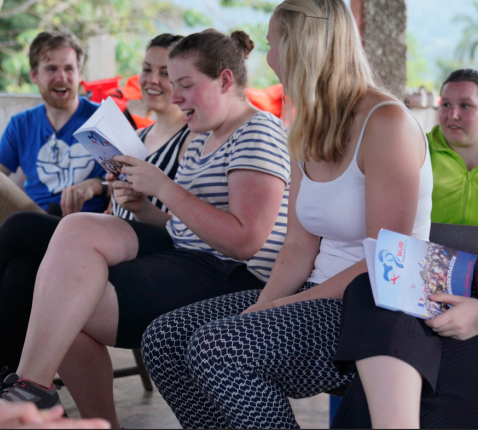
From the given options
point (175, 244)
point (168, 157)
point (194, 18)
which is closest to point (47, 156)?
point (168, 157)

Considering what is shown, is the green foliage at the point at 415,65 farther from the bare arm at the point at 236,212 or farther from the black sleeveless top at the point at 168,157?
the bare arm at the point at 236,212

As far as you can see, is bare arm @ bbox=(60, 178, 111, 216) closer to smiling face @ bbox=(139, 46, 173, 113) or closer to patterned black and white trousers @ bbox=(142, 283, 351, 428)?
smiling face @ bbox=(139, 46, 173, 113)

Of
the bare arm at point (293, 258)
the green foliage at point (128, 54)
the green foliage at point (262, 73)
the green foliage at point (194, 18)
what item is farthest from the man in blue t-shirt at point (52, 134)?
the green foliage at point (262, 73)

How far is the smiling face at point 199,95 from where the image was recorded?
1.75m

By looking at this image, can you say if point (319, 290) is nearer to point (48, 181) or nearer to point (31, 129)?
point (48, 181)

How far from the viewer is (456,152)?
220 centimetres

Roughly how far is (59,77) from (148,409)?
1541 millimetres

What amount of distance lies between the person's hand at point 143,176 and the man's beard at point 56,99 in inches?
45.0

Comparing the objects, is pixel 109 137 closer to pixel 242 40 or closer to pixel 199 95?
pixel 199 95

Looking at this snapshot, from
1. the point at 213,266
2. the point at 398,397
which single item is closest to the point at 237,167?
the point at 213,266

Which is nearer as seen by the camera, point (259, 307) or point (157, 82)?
point (259, 307)

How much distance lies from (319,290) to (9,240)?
0.93 metres

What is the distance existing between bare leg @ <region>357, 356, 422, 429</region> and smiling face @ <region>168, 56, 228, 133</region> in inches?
40.6

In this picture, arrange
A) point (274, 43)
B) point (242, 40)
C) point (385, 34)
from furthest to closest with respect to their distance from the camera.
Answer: point (385, 34) < point (242, 40) < point (274, 43)
